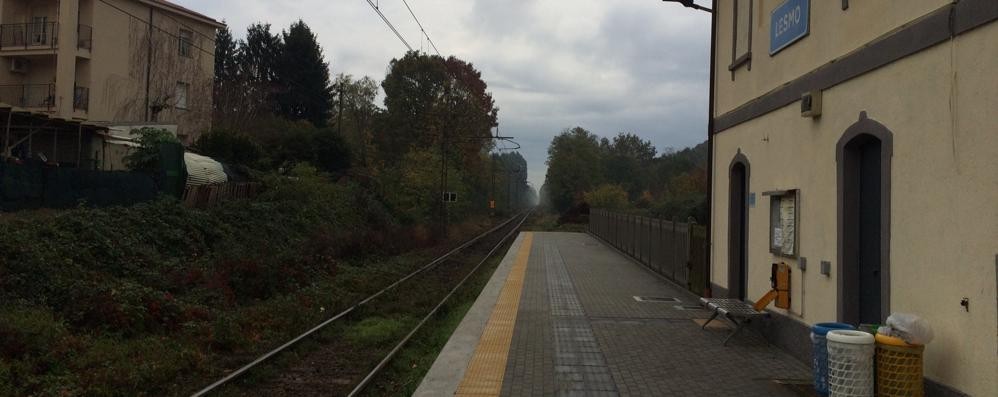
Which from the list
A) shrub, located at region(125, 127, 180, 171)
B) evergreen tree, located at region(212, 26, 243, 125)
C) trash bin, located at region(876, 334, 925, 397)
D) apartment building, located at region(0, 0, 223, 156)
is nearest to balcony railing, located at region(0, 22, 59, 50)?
apartment building, located at region(0, 0, 223, 156)

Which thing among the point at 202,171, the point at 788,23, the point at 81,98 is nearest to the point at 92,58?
the point at 81,98

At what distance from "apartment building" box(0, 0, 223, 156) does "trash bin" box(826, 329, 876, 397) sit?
24400mm

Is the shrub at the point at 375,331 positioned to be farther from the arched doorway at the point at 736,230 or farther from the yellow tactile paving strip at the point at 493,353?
the arched doorway at the point at 736,230

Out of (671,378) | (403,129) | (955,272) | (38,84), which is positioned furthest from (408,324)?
(403,129)

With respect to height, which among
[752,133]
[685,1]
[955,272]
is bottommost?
[955,272]

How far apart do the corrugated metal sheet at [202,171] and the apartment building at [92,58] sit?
452cm

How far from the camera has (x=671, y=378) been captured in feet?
24.0

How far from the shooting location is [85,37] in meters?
28.0

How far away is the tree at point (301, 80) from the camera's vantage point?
52.4 metres

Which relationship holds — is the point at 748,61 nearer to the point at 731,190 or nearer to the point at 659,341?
the point at 731,190

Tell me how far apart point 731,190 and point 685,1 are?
3883mm

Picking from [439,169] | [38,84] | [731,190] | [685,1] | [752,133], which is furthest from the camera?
[439,169]

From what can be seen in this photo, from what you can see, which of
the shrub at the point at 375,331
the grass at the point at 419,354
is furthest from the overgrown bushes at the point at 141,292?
the grass at the point at 419,354

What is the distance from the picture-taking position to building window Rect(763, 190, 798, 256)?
8.41 meters
